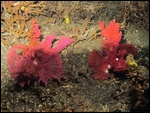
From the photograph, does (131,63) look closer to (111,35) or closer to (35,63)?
(111,35)

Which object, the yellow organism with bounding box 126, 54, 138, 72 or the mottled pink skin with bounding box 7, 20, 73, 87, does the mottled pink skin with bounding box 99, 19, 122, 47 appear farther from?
the mottled pink skin with bounding box 7, 20, 73, 87

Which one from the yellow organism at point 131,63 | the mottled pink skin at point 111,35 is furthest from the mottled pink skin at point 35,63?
the yellow organism at point 131,63

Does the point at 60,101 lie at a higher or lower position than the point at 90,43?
lower

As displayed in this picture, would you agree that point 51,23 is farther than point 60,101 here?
Yes

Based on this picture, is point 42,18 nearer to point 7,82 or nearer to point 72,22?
point 72,22

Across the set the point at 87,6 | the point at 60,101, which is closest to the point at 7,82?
the point at 60,101

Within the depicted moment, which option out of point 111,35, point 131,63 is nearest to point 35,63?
point 111,35

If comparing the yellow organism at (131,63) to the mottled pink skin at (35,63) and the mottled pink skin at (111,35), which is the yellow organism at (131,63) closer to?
the mottled pink skin at (111,35)

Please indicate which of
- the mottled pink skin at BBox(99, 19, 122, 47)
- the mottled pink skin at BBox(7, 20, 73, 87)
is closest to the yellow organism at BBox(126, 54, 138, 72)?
the mottled pink skin at BBox(99, 19, 122, 47)
